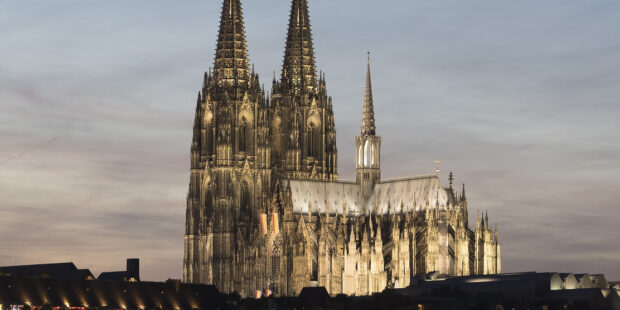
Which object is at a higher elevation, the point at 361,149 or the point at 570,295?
the point at 361,149

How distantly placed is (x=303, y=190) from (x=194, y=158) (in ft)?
44.1

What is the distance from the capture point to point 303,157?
178 m

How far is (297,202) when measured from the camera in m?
168

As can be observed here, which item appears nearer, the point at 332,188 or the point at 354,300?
the point at 354,300

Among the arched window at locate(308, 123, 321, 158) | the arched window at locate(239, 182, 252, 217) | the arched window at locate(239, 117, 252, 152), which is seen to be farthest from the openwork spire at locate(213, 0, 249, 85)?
the arched window at locate(308, 123, 321, 158)

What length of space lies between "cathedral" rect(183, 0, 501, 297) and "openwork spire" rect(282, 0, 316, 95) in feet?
0.40

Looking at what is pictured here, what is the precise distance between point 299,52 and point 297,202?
21.3 m

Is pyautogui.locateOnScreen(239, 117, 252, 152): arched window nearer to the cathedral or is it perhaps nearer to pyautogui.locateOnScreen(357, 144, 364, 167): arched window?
the cathedral

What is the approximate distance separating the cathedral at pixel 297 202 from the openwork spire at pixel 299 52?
0.12 metres

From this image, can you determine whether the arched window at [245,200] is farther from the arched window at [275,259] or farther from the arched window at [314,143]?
the arched window at [314,143]

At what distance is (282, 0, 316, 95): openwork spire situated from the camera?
7042 inches

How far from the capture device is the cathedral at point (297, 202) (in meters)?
155

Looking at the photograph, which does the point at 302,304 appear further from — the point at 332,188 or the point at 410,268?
the point at 332,188

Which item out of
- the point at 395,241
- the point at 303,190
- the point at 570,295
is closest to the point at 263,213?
the point at 303,190
